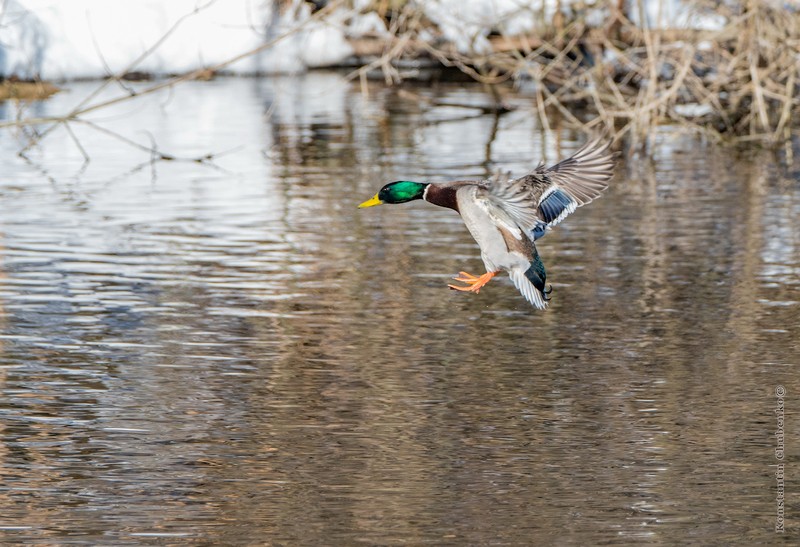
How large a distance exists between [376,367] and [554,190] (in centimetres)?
124

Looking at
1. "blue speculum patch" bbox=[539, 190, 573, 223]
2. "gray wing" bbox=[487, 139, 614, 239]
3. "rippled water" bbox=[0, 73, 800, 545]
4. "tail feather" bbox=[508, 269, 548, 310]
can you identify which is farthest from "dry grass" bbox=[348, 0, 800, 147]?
"tail feather" bbox=[508, 269, 548, 310]

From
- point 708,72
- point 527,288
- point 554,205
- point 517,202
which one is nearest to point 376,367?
point 527,288

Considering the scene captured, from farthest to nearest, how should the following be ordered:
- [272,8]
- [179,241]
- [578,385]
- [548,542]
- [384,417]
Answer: [272,8]
[179,241]
[578,385]
[384,417]
[548,542]

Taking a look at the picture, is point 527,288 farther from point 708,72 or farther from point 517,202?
point 708,72

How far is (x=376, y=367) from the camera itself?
7422mm

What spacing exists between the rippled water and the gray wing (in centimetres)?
80

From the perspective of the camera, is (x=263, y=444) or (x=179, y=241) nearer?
(x=263, y=444)

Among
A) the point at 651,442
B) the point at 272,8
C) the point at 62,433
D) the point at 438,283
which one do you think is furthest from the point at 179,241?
the point at 272,8

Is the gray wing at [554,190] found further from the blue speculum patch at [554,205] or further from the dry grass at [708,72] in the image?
the dry grass at [708,72]

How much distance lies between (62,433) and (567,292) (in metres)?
3.75

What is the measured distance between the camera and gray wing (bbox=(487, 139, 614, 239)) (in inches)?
256

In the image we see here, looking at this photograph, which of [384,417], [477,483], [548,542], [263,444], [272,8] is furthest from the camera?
Result: [272,8]

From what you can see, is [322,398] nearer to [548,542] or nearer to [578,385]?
[578,385]

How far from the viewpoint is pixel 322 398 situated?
686 cm
